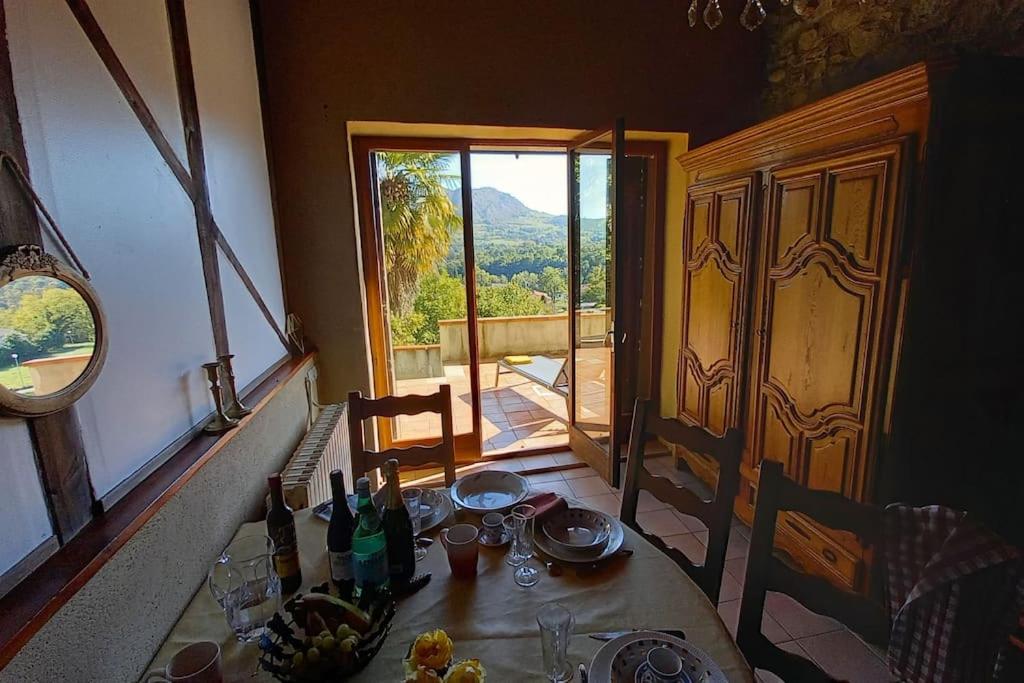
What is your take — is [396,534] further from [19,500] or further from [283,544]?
[19,500]

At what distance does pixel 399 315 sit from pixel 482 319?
1.73 metres

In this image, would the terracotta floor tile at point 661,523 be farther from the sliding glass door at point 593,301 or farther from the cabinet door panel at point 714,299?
the cabinet door panel at point 714,299

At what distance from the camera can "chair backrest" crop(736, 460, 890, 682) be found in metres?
0.99

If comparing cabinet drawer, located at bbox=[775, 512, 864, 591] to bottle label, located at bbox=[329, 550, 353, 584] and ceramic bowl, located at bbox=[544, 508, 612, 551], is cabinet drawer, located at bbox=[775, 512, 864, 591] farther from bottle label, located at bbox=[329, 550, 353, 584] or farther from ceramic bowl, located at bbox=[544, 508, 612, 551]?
bottle label, located at bbox=[329, 550, 353, 584]

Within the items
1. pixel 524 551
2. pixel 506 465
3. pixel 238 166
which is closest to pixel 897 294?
pixel 524 551

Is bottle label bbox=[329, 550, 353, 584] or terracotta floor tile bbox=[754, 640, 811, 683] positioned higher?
Result: bottle label bbox=[329, 550, 353, 584]

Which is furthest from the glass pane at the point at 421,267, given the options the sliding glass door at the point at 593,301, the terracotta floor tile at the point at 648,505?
the terracotta floor tile at the point at 648,505

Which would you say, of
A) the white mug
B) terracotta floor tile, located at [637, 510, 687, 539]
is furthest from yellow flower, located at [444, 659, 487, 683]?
terracotta floor tile, located at [637, 510, 687, 539]

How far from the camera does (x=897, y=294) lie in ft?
5.24

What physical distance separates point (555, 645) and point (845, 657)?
151cm

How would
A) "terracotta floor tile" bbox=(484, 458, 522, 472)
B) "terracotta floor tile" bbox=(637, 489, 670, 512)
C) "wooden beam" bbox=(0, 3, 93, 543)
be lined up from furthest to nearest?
"terracotta floor tile" bbox=(484, 458, 522, 472)
"terracotta floor tile" bbox=(637, 489, 670, 512)
"wooden beam" bbox=(0, 3, 93, 543)

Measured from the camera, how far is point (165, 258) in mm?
1332

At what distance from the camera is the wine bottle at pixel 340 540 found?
1070mm

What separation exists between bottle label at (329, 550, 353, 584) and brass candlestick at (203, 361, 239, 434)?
637mm
